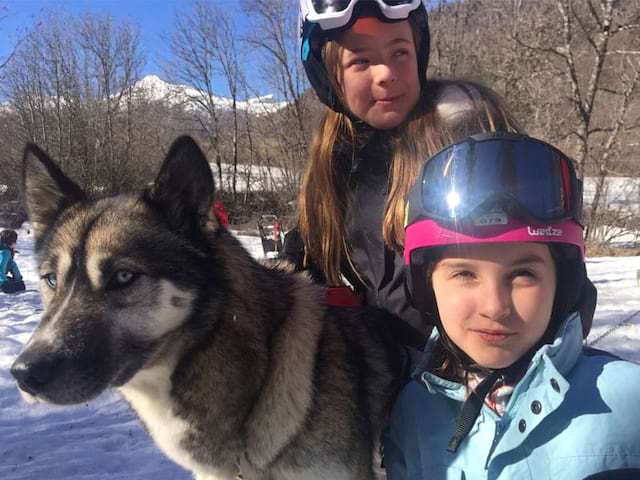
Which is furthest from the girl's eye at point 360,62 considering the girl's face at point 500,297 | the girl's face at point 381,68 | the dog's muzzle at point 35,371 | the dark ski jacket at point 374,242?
the dog's muzzle at point 35,371

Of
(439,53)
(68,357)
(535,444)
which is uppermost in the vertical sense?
(439,53)

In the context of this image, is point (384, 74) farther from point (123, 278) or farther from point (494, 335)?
point (123, 278)

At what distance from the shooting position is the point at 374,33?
7.22 feet

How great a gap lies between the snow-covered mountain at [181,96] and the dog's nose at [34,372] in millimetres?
25821

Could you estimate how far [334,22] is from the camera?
222 centimetres

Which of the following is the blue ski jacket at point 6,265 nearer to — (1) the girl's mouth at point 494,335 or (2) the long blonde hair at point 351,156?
(2) the long blonde hair at point 351,156

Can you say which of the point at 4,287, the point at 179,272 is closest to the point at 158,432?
the point at 179,272

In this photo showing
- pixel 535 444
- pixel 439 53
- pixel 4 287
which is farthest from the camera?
pixel 439 53

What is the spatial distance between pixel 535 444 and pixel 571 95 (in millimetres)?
16623

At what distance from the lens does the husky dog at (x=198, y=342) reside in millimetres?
1792

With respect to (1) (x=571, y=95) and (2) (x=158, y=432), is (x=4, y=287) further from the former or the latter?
(1) (x=571, y=95)

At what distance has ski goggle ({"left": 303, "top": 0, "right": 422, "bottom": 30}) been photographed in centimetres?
220

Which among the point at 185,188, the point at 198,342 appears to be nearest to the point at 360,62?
the point at 185,188

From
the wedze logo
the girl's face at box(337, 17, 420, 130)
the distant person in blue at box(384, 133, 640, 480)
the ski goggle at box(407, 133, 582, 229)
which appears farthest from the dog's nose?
the girl's face at box(337, 17, 420, 130)
